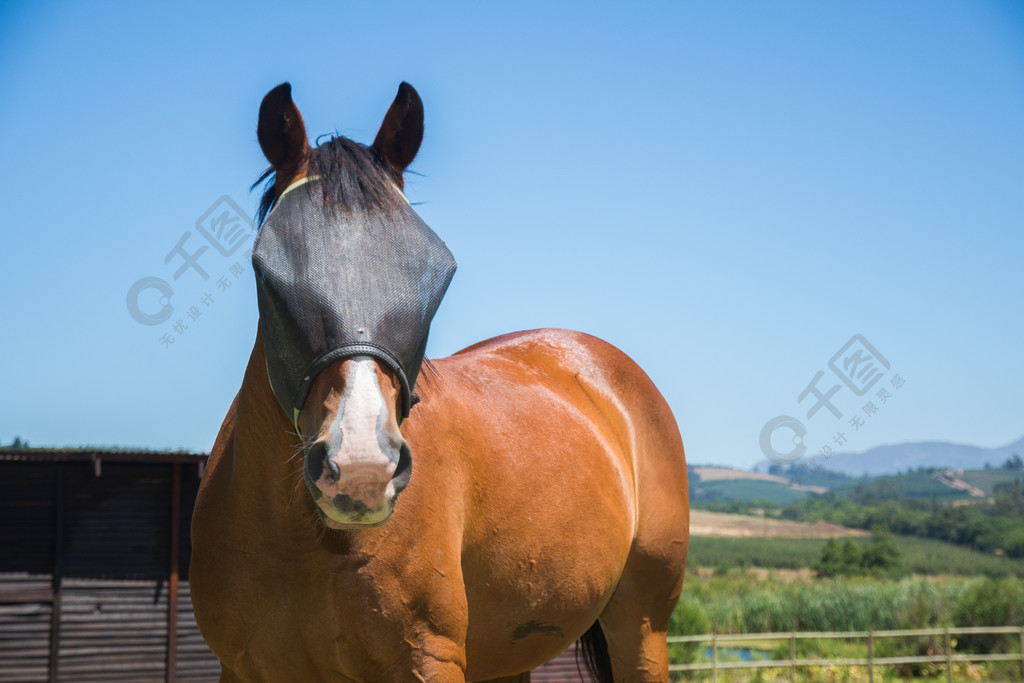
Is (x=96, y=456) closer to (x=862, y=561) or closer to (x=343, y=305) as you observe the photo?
(x=343, y=305)

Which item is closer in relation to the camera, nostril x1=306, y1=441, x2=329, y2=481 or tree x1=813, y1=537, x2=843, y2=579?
nostril x1=306, y1=441, x2=329, y2=481

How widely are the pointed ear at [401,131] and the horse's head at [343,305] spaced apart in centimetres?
9

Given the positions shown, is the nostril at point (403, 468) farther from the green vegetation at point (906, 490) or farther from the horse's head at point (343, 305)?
the green vegetation at point (906, 490)

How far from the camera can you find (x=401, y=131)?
2381mm

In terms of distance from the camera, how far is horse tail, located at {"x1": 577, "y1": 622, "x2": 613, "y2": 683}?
3.86 m

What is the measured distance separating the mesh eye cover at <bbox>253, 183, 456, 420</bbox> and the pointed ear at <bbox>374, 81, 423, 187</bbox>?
1.10 feet

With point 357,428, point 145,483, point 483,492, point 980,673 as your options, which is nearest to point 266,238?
point 357,428

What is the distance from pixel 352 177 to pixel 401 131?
0.30 metres

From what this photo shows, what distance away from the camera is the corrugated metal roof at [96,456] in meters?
9.66

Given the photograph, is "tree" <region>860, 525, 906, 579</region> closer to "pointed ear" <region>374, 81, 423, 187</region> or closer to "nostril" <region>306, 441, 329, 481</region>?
"pointed ear" <region>374, 81, 423, 187</region>

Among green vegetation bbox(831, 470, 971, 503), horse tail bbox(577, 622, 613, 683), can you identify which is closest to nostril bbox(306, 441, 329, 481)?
horse tail bbox(577, 622, 613, 683)

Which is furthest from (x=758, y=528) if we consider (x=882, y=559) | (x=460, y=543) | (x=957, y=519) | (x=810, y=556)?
(x=460, y=543)

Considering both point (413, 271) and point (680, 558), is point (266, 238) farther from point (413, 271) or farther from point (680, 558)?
point (680, 558)

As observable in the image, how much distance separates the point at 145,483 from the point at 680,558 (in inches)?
341
